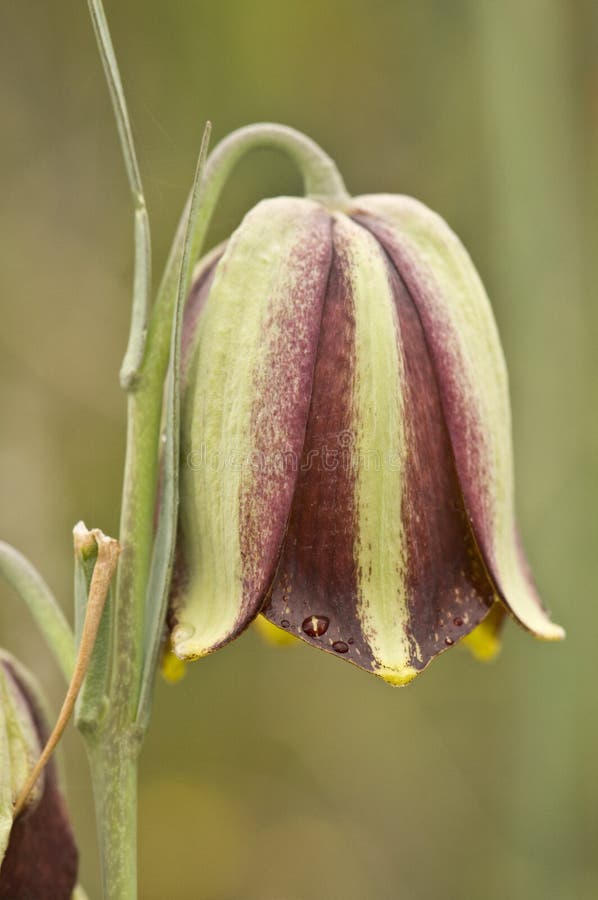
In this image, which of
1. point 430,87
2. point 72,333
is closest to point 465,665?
point 72,333

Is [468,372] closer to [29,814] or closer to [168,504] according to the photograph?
[168,504]

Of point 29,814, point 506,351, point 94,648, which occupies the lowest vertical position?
point 506,351

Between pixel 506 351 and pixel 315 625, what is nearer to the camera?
pixel 315 625

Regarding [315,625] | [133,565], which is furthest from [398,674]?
[133,565]

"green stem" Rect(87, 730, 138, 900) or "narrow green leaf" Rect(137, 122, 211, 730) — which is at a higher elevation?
"narrow green leaf" Rect(137, 122, 211, 730)

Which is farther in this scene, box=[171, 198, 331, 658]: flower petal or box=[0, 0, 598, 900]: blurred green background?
box=[0, 0, 598, 900]: blurred green background

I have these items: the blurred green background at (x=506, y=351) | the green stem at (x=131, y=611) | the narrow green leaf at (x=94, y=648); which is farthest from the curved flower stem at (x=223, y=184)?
the blurred green background at (x=506, y=351)

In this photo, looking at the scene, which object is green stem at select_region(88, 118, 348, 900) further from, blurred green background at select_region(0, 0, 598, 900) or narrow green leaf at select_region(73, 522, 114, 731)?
blurred green background at select_region(0, 0, 598, 900)

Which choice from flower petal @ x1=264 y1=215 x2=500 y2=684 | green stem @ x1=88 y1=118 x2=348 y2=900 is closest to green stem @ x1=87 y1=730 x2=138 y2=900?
green stem @ x1=88 y1=118 x2=348 y2=900
